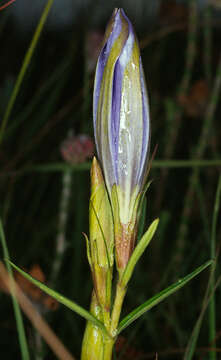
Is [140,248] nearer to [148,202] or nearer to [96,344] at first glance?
[96,344]

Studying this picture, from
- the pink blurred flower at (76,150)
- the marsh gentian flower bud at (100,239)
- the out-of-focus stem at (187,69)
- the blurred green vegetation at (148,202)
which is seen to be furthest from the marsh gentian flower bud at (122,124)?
the out-of-focus stem at (187,69)

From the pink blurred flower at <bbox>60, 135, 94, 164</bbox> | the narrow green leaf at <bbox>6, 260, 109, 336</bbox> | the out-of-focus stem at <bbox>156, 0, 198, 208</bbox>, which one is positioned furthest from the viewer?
the out-of-focus stem at <bbox>156, 0, 198, 208</bbox>

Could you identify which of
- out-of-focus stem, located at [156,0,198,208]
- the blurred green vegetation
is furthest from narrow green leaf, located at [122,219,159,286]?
out-of-focus stem, located at [156,0,198,208]

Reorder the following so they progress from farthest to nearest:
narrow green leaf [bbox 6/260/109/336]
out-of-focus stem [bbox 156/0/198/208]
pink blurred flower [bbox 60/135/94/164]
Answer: out-of-focus stem [bbox 156/0/198/208] < pink blurred flower [bbox 60/135/94/164] < narrow green leaf [bbox 6/260/109/336]

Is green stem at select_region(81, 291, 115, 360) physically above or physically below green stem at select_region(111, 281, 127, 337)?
below

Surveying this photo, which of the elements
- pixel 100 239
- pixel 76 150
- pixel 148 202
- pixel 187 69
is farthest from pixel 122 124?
pixel 148 202

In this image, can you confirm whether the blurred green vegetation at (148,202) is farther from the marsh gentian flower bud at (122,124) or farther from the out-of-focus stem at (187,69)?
the marsh gentian flower bud at (122,124)

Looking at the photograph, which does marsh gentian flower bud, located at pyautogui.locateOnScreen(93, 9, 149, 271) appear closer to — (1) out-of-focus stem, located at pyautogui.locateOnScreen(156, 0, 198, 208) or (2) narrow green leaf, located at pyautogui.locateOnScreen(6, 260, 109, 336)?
(2) narrow green leaf, located at pyautogui.locateOnScreen(6, 260, 109, 336)
